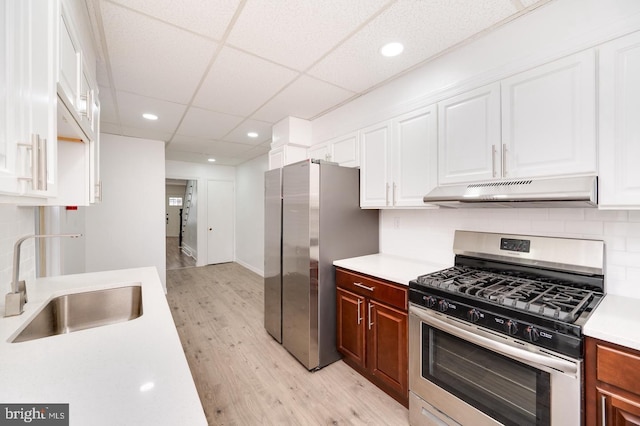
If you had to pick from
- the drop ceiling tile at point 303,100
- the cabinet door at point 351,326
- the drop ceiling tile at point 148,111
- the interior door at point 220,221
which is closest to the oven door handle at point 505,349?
the cabinet door at point 351,326

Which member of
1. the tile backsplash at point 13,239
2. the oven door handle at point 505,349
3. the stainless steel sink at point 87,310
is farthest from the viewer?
the stainless steel sink at point 87,310

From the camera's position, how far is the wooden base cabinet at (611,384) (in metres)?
1.00

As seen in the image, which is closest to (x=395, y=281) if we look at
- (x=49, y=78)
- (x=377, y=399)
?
(x=377, y=399)

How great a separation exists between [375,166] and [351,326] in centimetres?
142

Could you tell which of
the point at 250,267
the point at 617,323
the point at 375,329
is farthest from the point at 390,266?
the point at 250,267

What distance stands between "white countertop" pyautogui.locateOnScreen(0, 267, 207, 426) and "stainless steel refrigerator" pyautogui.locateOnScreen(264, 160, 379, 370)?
1.31 metres

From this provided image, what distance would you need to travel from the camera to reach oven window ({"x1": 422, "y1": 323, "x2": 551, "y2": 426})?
1215mm

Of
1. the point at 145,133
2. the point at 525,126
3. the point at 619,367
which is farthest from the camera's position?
the point at 145,133

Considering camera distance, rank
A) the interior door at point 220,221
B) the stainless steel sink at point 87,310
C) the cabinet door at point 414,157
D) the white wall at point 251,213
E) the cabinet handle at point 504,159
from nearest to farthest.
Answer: the stainless steel sink at point 87,310, the cabinet handle at point 504,159, the cabinet door at point 414,157, the white wall at point 251,213, the interior door at point 220,221

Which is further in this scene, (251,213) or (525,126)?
(251,213)

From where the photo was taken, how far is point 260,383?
7.04 feet

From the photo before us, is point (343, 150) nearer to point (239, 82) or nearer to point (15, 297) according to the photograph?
point (239, 82)

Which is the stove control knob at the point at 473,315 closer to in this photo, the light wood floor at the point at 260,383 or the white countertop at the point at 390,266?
the white countertop at the point at 390,266

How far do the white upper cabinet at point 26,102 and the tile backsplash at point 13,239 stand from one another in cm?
95
